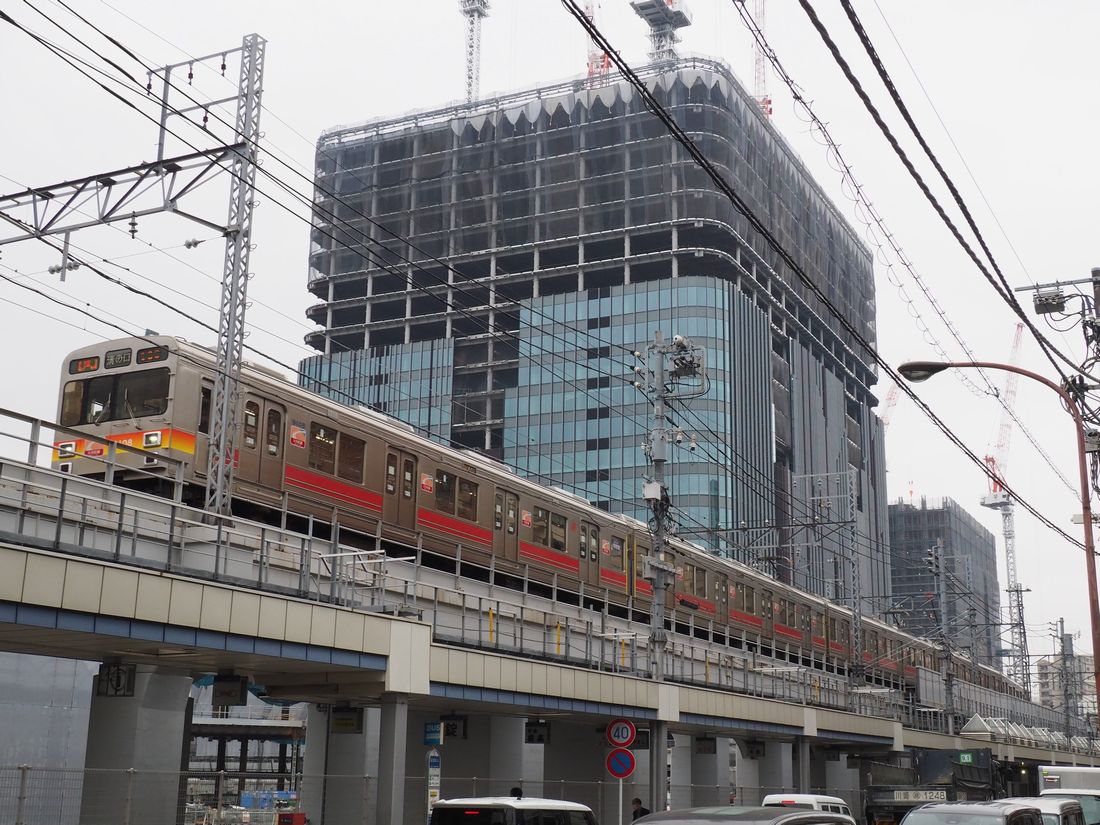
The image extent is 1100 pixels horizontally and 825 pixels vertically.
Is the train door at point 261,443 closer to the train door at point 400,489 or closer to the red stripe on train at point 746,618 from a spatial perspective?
the train door at point 400,489

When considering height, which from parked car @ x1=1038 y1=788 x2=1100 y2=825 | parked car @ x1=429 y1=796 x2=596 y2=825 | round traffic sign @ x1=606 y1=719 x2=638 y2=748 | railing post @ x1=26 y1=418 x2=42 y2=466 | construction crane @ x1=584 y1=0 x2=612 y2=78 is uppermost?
construction crane @ x1=584 y1=0 x2=612 y2=78

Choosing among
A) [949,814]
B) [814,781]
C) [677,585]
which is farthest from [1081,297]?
[814,781]

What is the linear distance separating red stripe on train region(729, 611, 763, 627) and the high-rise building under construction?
5259cm

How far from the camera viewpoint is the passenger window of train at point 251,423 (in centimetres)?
2677

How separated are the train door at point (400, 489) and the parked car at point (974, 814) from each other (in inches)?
687

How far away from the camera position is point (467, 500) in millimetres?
Result: 34281

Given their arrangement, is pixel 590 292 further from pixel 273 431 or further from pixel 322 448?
pixel 273 431

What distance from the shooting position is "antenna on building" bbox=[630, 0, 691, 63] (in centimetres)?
15712

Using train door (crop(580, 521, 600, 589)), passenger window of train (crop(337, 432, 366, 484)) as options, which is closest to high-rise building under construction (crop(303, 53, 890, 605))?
train door (crop(580, 521, 600, 589))

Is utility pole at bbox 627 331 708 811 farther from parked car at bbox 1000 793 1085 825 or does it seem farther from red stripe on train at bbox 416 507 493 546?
parked car at bbox 1000 793 1085 825

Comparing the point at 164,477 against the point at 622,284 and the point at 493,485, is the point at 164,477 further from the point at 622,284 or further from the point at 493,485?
the point at 622,284

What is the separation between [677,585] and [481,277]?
281 ft

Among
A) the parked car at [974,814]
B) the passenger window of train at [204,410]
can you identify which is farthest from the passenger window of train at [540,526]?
the parked car at [974,814]

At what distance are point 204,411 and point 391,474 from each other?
617 cm
